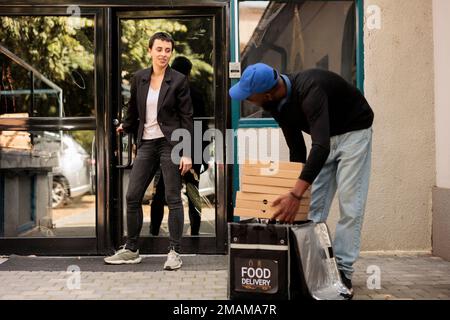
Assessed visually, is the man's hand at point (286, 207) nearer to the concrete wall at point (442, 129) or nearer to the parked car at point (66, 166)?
the concrete wall at point (442, 129)

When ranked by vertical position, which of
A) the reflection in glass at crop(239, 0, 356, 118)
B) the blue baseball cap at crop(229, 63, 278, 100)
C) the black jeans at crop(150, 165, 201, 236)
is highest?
the reflection in glass at crop(239, 0, 356, 118)

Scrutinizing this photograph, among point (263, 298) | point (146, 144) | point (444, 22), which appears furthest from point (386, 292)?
point (444, 22)

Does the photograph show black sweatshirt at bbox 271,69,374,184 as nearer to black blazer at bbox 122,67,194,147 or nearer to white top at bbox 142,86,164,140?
black blazer at bbox 122,67,194,147

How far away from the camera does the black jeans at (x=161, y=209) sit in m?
5.74

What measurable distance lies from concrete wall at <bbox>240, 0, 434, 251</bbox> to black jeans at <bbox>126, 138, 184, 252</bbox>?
3.88ft

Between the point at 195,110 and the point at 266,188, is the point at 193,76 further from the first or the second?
the point at 266,188

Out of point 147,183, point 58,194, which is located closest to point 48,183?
point 58,194

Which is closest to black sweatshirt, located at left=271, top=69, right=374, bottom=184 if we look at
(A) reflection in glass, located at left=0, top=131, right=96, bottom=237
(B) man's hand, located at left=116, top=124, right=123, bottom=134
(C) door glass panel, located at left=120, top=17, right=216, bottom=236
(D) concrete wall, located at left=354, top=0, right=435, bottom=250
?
(D) concrete wall, located at left=354, top=0, right=435, bottom=250

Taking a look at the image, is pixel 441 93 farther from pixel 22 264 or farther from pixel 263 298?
pixel 22 264

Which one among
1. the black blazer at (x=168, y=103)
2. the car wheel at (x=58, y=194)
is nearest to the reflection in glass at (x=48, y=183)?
the car wheel at (x=58, y=194)

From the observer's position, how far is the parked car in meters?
5.91

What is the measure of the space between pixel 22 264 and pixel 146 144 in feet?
5.33

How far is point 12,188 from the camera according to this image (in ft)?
19.7

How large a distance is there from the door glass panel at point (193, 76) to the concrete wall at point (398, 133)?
87 centimetres
